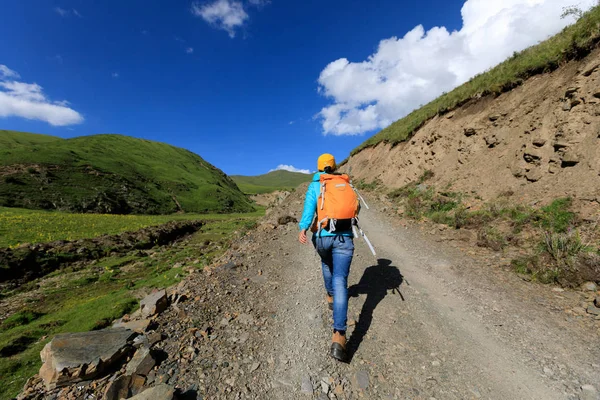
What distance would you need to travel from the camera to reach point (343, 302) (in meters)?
4.90

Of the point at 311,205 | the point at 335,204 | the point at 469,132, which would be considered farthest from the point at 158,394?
the point at 469,132

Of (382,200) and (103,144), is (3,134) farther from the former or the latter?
(382,200)

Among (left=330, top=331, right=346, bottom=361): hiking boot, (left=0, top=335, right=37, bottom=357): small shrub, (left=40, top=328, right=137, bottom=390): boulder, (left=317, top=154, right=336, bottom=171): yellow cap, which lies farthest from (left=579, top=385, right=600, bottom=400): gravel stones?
(left=0, top=335, right=37, bottom=357): small shrub

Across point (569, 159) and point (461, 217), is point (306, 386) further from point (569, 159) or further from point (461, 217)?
point (569, 159)

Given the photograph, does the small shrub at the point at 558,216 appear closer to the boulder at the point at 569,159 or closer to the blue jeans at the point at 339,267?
the boulder at the point at 569,159

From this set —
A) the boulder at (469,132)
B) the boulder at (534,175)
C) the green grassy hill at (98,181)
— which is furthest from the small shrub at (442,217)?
the green grassy hill at (98,181)

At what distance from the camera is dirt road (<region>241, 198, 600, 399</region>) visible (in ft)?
13.4

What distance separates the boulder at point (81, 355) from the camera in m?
4.19

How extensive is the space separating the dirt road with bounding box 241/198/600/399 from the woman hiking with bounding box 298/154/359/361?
0.77 m

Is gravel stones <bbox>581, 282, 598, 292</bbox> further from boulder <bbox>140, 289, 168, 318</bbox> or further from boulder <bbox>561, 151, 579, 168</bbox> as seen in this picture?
boulder <bbox>140, 289, 168, 318</bbox>

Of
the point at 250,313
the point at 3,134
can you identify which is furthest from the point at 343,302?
the point at 3,134

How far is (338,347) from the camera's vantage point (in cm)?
470

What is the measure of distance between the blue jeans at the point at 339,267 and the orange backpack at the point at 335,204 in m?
0.29

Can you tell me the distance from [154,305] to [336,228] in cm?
496
